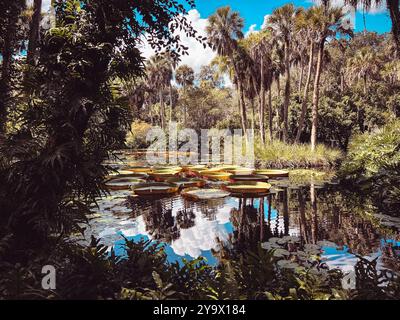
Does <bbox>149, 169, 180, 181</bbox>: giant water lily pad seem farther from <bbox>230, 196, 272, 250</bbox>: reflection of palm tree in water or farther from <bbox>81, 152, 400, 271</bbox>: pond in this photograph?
<bbox>230, 196, 272, 250</bbox>: reflection of palm tree in water

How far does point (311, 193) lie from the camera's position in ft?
33.5

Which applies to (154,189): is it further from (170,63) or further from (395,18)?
(170,63)

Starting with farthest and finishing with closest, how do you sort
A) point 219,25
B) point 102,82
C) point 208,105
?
point 208,105 < point 219,25 < point 102,82

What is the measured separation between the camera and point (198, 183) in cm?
1172

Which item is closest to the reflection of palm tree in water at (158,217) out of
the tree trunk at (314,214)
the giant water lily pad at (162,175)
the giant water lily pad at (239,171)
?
the tree trunk at (314,214)

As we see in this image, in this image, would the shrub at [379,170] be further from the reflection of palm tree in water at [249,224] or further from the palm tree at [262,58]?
the palm tree at [262,58]

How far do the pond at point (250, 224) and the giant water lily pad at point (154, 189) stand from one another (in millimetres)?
412

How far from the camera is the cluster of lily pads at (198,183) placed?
10055 mm

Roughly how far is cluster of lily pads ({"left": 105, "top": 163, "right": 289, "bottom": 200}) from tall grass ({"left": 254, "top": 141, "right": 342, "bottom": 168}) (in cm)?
331

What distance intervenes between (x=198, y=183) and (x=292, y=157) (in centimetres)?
830

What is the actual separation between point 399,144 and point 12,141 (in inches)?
436

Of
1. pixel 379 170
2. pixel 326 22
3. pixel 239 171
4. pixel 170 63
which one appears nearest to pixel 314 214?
pixel 379 170
